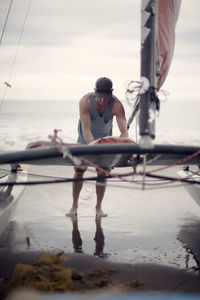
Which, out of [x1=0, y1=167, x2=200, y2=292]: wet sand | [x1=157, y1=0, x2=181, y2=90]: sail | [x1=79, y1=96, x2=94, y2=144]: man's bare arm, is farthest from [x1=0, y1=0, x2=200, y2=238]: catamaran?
[x1=79, y1=96, x2=94, y2=144]: man's bare arm

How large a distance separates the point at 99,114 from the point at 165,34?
3.87 ft

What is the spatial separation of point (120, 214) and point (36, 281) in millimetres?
2356

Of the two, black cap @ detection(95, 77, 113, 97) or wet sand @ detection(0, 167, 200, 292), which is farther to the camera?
black cap @ detection(95, 77, 113, 97)

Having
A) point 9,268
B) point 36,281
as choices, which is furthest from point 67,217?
point 36,281

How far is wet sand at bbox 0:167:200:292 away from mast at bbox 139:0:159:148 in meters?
0.53

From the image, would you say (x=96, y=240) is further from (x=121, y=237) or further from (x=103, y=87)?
(x=103, y=87)

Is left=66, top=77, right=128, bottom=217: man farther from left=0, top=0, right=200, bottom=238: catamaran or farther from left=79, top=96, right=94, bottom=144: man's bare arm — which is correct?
left=0, top=0, right=200, bottom=238: catamaran

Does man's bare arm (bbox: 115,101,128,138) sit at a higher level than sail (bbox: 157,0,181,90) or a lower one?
lower

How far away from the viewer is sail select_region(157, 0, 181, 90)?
3.56 meters

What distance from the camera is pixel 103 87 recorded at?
397 cm

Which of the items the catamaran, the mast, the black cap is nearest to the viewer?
the catamaran

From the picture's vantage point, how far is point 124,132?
4.27m

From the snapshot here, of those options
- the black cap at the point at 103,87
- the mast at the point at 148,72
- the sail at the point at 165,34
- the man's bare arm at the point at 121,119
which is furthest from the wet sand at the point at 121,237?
the sail at the point at 165,34

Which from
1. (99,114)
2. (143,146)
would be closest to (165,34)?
(99,114)
